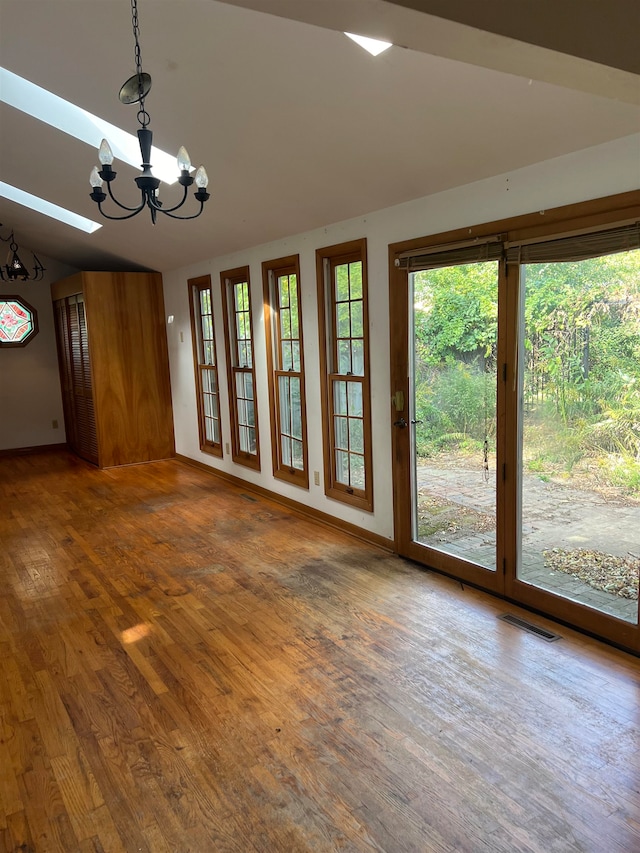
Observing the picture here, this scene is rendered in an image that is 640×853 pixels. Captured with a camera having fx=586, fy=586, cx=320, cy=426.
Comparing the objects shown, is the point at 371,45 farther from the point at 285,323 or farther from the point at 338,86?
the point at 285,323

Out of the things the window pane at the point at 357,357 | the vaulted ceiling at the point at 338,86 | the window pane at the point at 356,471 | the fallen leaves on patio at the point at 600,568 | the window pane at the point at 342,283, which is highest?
the vaulted ceiling at the point at 338,86

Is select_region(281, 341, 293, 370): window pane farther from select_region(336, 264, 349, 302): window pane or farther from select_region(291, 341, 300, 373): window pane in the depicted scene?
select_region(336, 264, 349, 302): window pane

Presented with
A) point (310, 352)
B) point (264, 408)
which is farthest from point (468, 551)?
point (264, 408)

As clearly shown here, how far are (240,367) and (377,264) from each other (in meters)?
2.39

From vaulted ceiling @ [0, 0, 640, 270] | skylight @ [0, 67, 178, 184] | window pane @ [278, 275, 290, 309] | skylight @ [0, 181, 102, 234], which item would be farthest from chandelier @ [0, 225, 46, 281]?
window pane @ [278, 275, 290, 309]

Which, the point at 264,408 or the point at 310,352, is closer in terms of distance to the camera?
the point at 310,352

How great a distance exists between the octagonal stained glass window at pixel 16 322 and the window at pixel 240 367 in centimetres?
380

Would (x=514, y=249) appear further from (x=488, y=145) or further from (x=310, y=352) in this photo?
(x=310, y=352)

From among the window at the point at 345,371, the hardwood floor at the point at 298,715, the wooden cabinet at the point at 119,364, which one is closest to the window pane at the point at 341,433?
the window at the point at 345,371

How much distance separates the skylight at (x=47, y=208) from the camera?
18.8 feet

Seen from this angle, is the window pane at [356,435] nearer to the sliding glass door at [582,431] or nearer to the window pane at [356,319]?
the window pane at [356,319]

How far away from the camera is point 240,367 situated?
5.94 meters

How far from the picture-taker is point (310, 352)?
4719 millimetres

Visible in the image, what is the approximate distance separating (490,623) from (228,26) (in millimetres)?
3017
